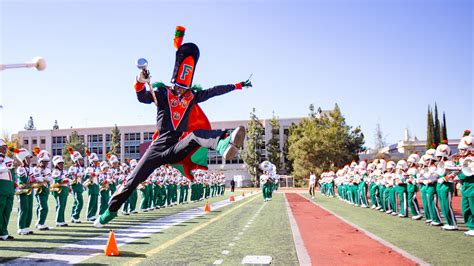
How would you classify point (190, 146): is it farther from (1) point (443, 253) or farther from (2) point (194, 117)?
(1) point (443, 253)

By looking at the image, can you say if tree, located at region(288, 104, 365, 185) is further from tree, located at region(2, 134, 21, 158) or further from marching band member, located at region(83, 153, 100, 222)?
marching band member, located at region(83, 153, 100, 222)

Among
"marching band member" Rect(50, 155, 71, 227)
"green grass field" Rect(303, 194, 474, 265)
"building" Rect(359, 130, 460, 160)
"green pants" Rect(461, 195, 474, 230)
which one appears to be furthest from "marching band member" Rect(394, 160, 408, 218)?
"building" Rect(359, 130, 460, 160)

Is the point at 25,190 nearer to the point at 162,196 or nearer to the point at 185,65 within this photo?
the point at 185,65

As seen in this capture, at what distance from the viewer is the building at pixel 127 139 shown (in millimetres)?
86000

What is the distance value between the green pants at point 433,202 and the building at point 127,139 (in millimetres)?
64644

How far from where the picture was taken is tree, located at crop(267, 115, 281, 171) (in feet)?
262

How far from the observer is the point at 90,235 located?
13047 millimetres

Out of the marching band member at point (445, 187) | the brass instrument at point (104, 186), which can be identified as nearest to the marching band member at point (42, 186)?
the brass instrument at point (104, 186)

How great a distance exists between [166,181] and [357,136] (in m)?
45.8

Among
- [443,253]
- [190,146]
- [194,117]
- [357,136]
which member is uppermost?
[357,136]

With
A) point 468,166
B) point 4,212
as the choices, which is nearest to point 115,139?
point 4,212

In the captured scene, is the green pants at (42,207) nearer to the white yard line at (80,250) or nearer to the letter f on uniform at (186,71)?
the white yard line at (80,250)

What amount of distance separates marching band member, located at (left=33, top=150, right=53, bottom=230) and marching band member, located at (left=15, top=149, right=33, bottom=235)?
0.29 metres

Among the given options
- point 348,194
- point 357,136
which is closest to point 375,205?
point 348,194
